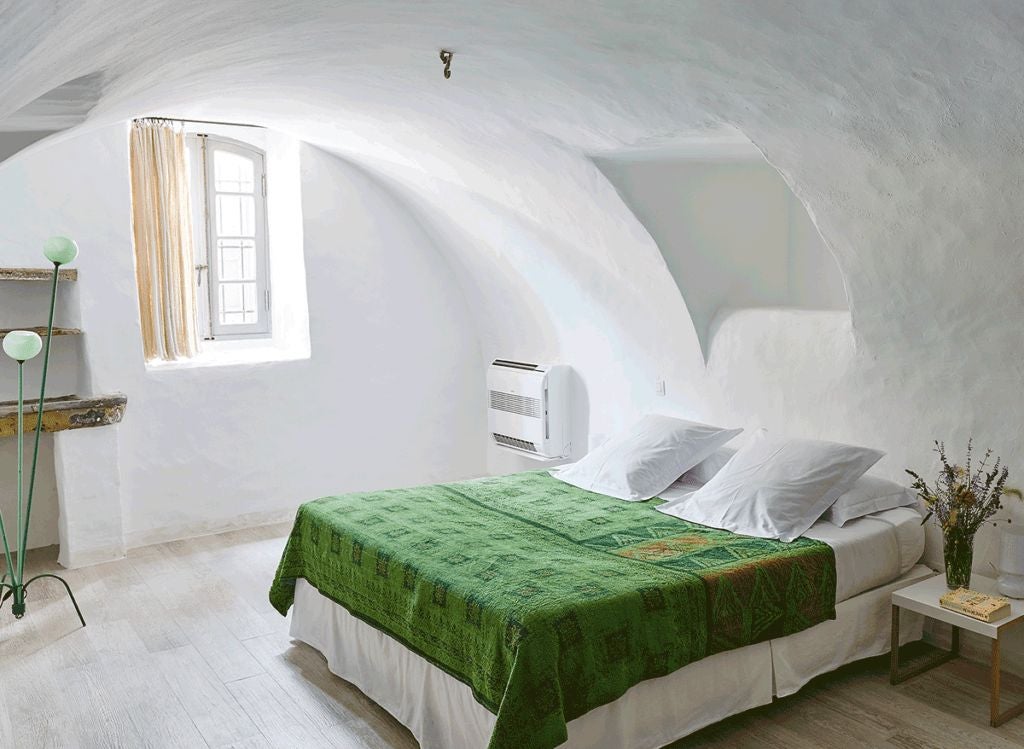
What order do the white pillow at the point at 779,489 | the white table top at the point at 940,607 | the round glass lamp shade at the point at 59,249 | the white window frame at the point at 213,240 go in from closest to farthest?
the white table top at the point at 940,607, the white pillow at the point at 779,489, the round glass lamp shade at the point at 59,249, the white window frame at the point at 213,240

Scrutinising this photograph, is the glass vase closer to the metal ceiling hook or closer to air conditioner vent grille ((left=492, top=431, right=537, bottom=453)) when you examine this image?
the metal ceiling hook

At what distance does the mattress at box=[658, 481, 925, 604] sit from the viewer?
3.52m

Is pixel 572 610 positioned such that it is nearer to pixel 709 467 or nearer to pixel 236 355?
pixel 709 467

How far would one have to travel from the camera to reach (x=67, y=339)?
5312 mm

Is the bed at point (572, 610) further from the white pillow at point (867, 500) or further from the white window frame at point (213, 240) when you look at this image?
the white window frame at point (213, 240)

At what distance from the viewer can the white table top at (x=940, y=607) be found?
3160 mm

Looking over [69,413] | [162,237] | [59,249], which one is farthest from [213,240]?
[59,249]

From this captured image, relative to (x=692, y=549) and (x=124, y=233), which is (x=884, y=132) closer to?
(x=692, y=549)

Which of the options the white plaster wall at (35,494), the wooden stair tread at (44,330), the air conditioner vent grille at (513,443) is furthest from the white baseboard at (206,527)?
the air conditioner vent grille at (513,443)

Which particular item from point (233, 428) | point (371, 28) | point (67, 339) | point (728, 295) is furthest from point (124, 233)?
point (728, 295)

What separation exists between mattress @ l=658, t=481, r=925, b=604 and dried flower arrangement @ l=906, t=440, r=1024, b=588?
22 centimetres

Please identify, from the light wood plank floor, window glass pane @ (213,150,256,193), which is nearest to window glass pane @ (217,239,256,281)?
window glass pane @ (213,150,256,193)

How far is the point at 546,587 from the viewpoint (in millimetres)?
3006

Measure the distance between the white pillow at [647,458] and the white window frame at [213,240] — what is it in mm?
2763
